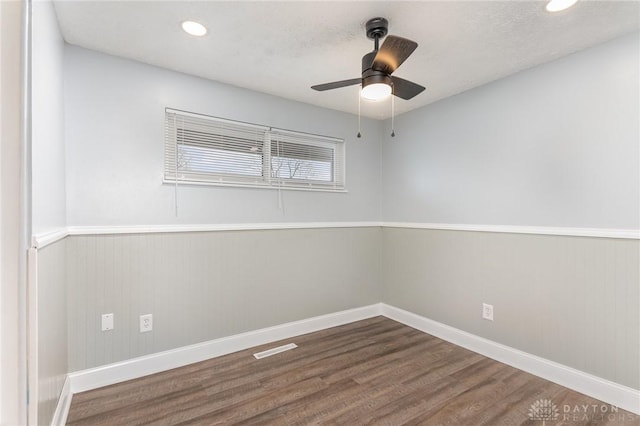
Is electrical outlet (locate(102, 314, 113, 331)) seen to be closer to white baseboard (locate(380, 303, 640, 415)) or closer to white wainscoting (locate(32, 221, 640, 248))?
white wainscoting (locate(32, 221, 640, 248))

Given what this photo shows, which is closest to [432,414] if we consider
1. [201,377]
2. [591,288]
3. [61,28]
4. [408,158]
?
[591,288]

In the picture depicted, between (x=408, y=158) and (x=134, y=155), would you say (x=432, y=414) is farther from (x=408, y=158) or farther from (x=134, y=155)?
(x=134, y=155)

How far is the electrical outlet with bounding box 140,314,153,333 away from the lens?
225cm

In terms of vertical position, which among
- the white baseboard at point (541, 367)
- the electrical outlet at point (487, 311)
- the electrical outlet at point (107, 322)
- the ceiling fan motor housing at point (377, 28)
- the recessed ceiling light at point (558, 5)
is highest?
the recessed ceiling light at point (558, 5)

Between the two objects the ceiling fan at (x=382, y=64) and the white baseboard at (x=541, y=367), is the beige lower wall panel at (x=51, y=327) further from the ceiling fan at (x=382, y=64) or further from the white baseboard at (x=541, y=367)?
the white baseboard at (x=541, y=367)

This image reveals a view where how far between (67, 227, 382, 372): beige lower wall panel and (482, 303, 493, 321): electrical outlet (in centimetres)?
124

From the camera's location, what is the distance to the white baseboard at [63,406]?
1628mm

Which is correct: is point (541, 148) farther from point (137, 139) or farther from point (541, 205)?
point (137, 139)

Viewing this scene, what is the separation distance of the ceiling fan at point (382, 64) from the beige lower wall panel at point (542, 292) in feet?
5.05

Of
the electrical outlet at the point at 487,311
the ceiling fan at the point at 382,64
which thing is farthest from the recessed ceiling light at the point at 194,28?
the electrical outlet at the point at 487,311

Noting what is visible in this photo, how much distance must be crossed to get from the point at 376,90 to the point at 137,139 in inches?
68.5

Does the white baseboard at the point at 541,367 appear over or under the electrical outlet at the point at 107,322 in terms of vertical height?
under

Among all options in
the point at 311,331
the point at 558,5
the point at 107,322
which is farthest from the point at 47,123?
the point at 558,5

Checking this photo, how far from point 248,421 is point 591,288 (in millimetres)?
2340
